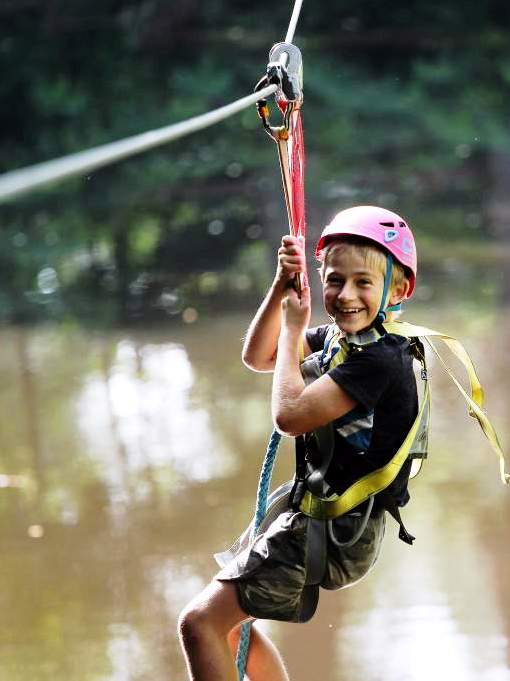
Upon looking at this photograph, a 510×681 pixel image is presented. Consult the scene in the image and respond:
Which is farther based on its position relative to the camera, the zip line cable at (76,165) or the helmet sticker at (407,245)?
the helmet sticker at (407,245)

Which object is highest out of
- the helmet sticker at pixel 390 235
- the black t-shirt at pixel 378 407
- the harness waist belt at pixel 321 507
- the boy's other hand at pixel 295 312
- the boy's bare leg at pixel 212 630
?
the helmet sticker at pixel 390 235

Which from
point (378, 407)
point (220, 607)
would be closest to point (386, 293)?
point (378, 407)

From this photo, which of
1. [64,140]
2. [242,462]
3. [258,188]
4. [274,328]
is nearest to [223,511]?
[242,462]

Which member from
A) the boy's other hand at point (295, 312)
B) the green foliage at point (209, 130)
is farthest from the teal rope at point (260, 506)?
the green foliage at point (209, 130)

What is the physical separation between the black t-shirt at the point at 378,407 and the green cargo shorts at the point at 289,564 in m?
0.10

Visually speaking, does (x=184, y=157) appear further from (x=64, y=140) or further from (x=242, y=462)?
(x=242, y=462)

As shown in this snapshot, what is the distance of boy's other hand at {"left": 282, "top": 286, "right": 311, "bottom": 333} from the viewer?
223cm

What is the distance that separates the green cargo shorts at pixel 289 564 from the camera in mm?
2289

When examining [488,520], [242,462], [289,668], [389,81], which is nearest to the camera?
[289,668]

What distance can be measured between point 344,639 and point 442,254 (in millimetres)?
5253

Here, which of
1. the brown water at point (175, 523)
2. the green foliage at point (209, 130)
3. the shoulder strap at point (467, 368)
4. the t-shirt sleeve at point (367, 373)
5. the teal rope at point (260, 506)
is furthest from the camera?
the green foliage at point (209, 130)

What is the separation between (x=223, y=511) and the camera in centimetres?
428

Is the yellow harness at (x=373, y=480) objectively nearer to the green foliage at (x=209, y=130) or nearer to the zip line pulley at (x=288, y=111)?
the zip line pulley at (x=288, y=111)

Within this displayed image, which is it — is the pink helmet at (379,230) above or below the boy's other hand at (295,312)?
above
